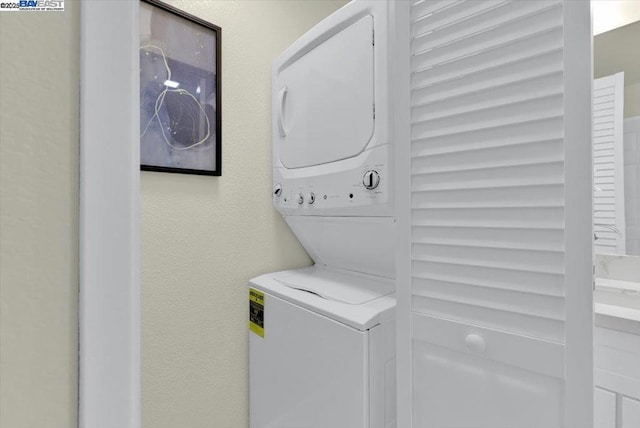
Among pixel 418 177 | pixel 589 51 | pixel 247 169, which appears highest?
pixel 589 51

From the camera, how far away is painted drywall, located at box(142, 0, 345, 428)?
141 cm

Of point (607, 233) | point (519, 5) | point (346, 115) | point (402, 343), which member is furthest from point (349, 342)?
point (607, 233)

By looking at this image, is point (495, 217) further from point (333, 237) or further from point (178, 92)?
point (178, 92)

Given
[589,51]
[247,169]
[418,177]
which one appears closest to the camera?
[589,51]

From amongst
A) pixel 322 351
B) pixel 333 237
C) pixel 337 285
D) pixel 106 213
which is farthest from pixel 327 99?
pixel 106 213

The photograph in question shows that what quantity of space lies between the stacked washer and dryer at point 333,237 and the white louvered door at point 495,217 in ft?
Answer: 0.47

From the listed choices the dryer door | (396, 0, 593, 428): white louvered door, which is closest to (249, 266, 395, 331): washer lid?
(396, 0, 593, 428): white louvered door

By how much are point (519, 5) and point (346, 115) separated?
0.64 metres

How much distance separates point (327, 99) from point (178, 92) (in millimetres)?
659

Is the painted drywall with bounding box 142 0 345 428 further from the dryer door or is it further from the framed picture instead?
the dryer door

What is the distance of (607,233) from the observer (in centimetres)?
150

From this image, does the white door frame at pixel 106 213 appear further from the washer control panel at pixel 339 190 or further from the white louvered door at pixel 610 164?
the white louvered door at pixel 610 164

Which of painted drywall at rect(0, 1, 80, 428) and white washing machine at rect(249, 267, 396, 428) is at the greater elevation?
painted drywall at rect(0, 1, 80, 428)

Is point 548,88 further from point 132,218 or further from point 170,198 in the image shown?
point 170,198
